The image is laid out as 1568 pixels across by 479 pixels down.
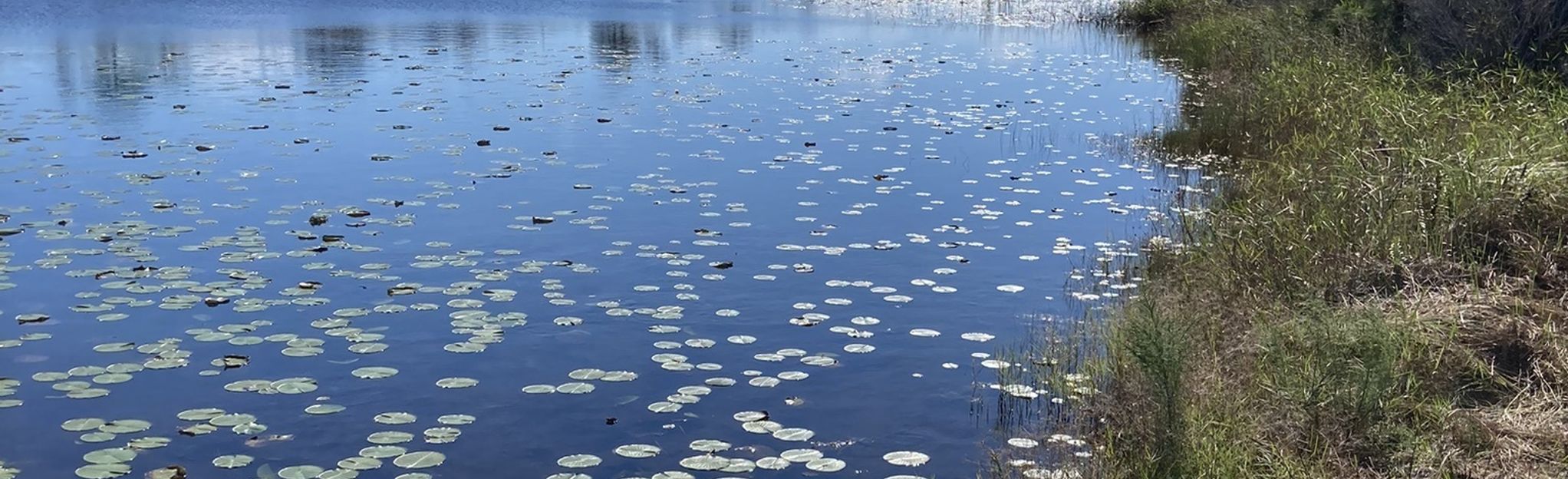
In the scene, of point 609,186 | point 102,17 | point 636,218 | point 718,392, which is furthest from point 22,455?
point 102,17

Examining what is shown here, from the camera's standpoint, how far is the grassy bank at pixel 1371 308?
542 centimetres

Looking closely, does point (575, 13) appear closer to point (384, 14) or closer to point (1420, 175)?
point (384, 14)

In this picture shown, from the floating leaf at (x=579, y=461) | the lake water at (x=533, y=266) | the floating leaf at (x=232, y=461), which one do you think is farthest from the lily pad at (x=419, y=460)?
the floating leaf at (x=232, y=461)

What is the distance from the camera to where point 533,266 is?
9.27m

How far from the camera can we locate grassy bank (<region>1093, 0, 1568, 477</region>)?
5422 mm

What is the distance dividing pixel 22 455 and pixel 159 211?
16.5 ft

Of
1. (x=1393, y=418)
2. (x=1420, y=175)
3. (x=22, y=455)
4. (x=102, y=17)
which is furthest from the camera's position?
(x=102, y=17)

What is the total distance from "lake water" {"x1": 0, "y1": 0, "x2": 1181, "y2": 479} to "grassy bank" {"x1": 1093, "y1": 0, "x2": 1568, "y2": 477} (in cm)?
70

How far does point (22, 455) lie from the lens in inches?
236

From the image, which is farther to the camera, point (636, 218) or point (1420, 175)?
point (636, 218)

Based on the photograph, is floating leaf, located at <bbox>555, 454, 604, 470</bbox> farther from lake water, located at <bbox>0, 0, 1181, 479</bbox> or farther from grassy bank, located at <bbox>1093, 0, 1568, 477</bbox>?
grassy bank, located at <bbox>1093, 0, 1568, 477</bbox>

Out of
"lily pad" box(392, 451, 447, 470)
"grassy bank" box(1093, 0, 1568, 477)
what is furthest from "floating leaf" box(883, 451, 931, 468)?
"lily pad" box(392, 451, 447, 470)

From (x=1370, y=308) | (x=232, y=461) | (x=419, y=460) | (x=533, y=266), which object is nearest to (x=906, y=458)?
(x=419, y=460)

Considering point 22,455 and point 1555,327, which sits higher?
point 1555,327
